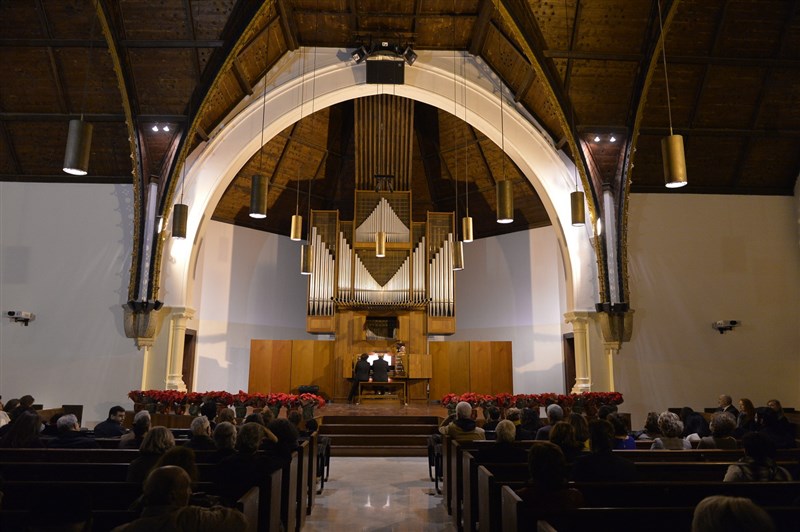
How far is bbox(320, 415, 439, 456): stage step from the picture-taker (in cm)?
946

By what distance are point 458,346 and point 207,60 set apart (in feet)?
28.1

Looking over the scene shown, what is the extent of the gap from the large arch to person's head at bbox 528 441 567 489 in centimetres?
913

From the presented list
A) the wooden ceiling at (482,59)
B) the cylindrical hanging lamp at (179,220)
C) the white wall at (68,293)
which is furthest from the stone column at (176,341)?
the cylindrical hanging lamp at (179,220)

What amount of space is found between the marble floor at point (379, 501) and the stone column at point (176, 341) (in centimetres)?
459

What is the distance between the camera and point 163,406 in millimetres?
9766

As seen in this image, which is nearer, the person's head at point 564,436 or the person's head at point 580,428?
the person's head at point 564,436

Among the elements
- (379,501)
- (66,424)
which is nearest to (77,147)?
(66,424)

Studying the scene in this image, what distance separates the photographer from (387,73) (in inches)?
512

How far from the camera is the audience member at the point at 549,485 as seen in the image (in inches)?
114

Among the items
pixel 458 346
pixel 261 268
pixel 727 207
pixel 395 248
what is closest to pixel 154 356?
pixel 261 268

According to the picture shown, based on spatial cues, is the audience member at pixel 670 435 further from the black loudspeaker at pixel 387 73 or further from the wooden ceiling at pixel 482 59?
the black loudspeaker at pixel 387 73

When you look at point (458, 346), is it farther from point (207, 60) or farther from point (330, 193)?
point (207, 60)

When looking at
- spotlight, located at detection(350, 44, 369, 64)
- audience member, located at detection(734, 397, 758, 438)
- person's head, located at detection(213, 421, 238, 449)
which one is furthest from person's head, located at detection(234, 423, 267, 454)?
spotlight, located at detection(350, 44, 369, 64)

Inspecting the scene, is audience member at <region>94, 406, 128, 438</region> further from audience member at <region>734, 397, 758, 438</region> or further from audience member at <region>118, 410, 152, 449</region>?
audience member at <region>734, 397, 758, 438</region>
